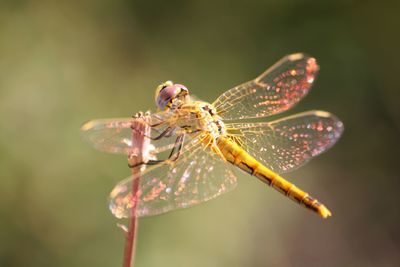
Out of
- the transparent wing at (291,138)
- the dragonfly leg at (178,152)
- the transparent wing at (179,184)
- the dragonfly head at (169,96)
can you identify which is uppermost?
the dragonfly head at (169,96)

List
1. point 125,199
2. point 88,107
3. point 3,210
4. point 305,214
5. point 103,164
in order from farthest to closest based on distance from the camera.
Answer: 1. point 305,214
2. point 88,107
3. point 103,164
4. point 3,210
5. point 125,199

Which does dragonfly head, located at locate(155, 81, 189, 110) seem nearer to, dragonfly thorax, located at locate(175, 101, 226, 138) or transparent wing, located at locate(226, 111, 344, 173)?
dragonfly thorax, located at locate(175, 101, 226, 138)

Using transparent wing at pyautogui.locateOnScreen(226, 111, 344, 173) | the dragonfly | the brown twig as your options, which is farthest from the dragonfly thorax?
the brown twig

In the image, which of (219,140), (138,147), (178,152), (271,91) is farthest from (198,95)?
Answer: (138,147)

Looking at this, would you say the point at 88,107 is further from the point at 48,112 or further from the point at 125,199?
the point at 125,199

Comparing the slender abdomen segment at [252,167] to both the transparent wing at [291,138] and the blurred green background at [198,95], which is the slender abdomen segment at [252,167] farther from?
the blurred green background at [198,95]

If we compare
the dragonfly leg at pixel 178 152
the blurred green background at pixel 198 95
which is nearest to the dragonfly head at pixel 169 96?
the dragonfly leg at pixel 178 152

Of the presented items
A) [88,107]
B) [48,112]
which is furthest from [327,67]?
[48,112]

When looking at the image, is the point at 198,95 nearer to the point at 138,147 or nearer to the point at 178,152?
the point at 178,152
